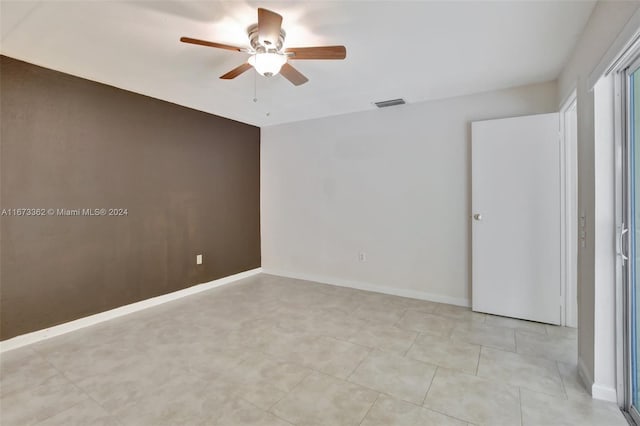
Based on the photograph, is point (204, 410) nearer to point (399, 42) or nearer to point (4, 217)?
point (4, 217)

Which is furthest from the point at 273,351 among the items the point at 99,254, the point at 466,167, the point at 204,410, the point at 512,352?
the point at 466,167

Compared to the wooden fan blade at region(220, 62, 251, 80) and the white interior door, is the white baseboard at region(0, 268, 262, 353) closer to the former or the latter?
the wooden fan blade at region(220, 62, 251, 80)

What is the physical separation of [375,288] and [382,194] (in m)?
1.29

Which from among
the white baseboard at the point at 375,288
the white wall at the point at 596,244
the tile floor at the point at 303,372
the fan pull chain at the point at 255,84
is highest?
the fan pull chain at the point at 255,84

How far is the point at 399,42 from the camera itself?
2.35 meters

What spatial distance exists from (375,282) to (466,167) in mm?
1872

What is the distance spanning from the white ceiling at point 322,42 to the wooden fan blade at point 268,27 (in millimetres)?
198

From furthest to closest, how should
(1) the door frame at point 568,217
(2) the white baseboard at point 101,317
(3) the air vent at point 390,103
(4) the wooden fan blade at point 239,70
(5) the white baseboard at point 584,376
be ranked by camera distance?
(3) the air vent at point 390,103 < (1) the door frame at point 568,217 < (2) the white baseboard at point 101,317 < (4) the wooden fan blade at point 239,70 < (5) the white baseboard at point 584,376

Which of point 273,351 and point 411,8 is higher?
point 411,8

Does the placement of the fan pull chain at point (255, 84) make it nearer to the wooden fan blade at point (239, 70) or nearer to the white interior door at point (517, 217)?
the wooden fan blade at point (239, 70)

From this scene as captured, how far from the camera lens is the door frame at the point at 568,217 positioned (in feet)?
9.50

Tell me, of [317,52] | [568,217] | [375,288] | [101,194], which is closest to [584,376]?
[568,217]

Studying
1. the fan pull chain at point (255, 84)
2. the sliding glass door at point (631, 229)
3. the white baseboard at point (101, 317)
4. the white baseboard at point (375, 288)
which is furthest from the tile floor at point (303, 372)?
the fan pull chain at point (255, 84)

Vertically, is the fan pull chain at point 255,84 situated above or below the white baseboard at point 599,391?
above
